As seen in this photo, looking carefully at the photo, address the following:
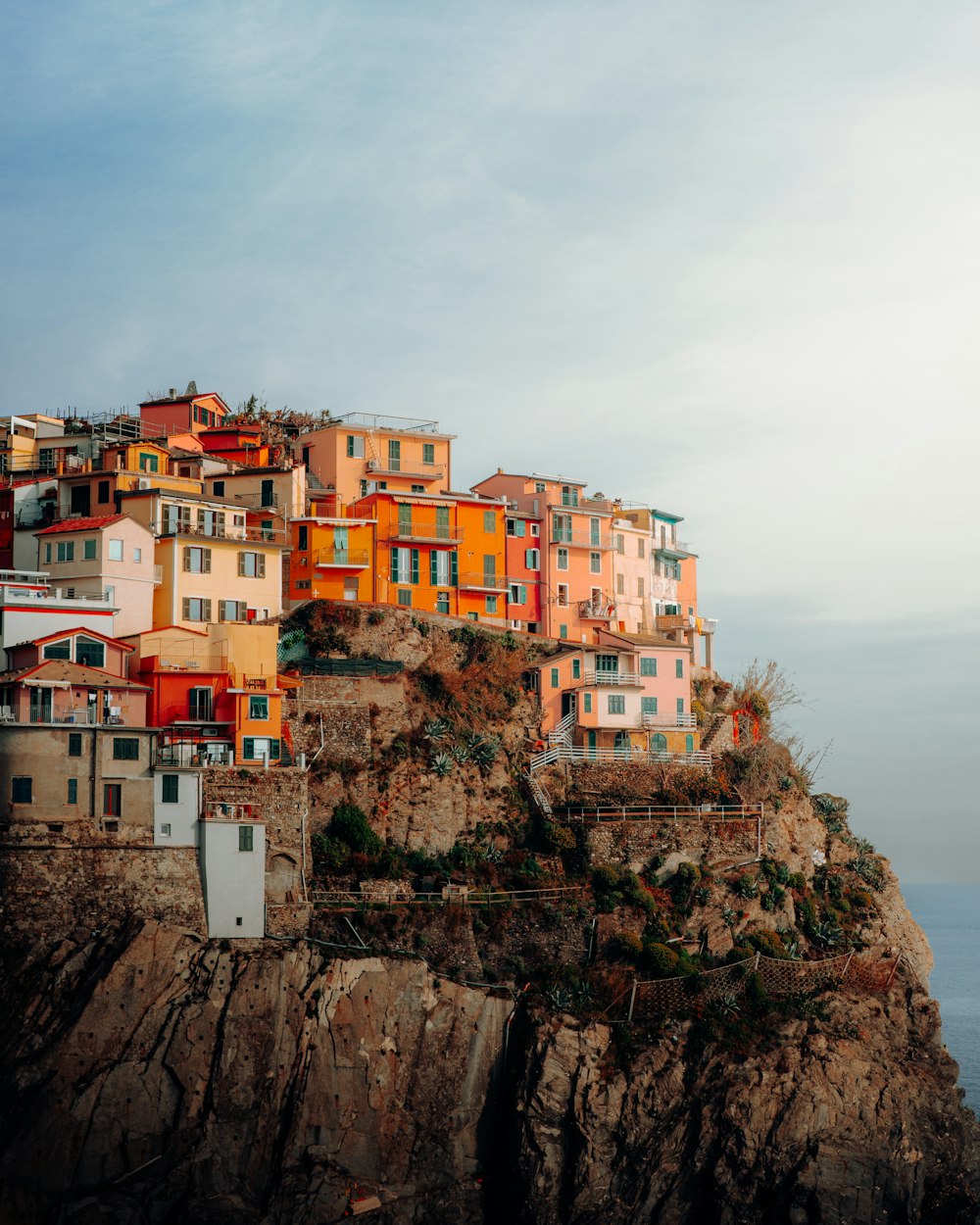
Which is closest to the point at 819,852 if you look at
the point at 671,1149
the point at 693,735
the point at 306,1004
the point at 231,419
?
the point at 693,735

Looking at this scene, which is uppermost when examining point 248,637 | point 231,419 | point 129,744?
point 231,419

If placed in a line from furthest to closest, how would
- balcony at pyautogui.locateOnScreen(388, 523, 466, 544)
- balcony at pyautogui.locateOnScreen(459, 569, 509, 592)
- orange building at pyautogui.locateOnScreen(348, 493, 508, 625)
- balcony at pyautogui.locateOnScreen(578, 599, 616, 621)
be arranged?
1. balcony at pyautogui.locateOnScreen(578, 599, 616, 621)
2. balcony at pyautogui.locateOnScreen(459, 569, 509, 592)
3. balcony at pyautogui.locateOnScreen(388, 523, 466, 544)
4. orange building at pyautogui.locateOnScreen(348, 493, 508, 625)

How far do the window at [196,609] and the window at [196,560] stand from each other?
1.40 meters

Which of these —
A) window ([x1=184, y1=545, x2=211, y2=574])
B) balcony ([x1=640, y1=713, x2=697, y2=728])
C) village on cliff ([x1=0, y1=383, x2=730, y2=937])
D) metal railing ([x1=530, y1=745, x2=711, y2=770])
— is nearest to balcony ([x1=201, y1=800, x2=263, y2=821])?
village on cliff ([x1=0, y1=383, x2=730, y2=937])

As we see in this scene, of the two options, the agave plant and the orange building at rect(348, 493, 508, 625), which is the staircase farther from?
the orange building at rect(348, 493, 508, 625)

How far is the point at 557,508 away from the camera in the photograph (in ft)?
310

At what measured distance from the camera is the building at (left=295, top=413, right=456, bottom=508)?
91250 millimetres

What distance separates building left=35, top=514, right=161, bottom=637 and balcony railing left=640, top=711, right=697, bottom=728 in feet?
86.9

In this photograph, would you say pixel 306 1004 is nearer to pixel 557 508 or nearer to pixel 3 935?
pixel 3 935

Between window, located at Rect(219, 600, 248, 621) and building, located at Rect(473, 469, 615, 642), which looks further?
building, located at Rect(473, 469, 615, 642)

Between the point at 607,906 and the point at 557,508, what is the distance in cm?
2976

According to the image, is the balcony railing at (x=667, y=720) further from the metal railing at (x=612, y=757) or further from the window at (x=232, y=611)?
the window at (x=232, y=611)

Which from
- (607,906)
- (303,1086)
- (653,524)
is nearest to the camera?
(303,1086)

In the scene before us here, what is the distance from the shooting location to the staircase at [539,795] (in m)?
75.8
